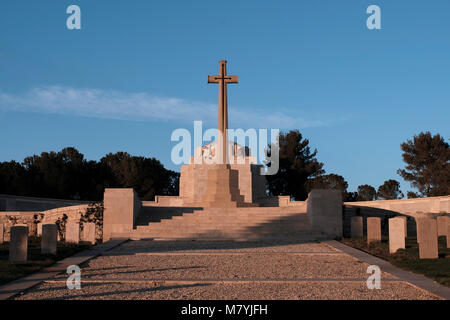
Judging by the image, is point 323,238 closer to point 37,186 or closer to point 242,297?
point 242,297

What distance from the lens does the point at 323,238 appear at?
16484mm

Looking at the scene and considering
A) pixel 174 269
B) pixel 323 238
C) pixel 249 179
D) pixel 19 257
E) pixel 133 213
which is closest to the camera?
pixel 174 269

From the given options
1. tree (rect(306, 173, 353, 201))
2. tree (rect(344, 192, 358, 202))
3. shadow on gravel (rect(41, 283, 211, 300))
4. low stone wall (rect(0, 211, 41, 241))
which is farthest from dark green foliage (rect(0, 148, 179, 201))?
shadow on gravel (rect(41, 283, 211, 300))

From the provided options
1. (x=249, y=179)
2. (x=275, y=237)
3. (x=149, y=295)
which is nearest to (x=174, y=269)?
(x=149, y=295)

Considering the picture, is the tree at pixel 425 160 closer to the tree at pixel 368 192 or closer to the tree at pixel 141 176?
the tree at pixel 368 192

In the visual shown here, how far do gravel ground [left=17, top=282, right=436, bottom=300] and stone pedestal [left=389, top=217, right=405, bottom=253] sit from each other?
473 centimetres

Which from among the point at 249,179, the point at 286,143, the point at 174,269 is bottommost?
the point at 174,269

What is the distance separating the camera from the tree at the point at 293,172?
50.1m

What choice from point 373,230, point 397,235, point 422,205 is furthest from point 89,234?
point 422,205

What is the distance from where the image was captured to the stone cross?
24.5 m

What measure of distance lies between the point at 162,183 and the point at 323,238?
3691cm

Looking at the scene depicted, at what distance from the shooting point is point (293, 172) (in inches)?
1988

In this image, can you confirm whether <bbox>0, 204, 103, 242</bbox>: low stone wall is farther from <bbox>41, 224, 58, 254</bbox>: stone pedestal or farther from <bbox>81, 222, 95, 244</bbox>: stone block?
<bbox>41, 224, 58, 254</bbox>: stone pedestal
